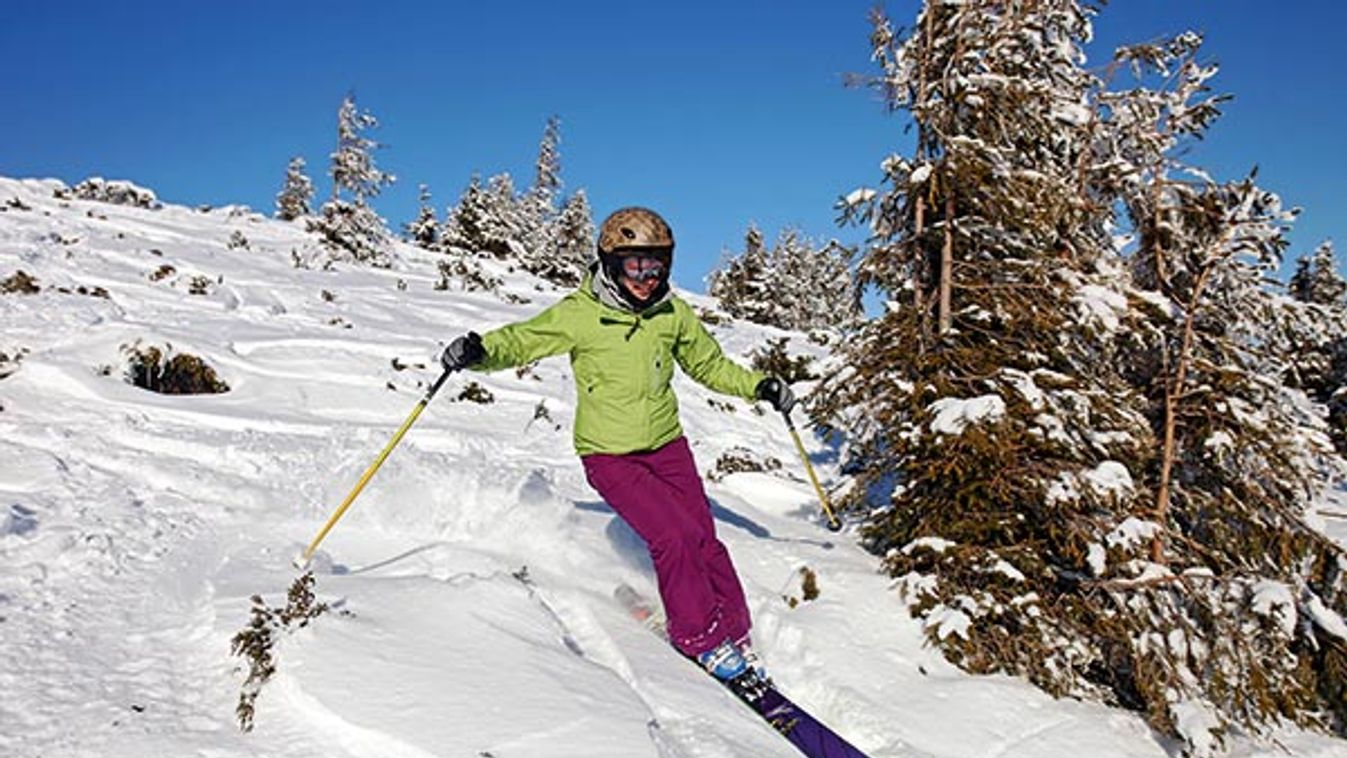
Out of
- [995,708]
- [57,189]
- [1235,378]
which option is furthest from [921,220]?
[57,189]

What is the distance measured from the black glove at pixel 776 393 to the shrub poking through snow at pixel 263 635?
3265mm

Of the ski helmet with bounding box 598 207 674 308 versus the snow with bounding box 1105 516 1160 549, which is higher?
the ski helmet with bounding box 598 207 674 308

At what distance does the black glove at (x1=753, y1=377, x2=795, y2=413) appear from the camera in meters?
5.78

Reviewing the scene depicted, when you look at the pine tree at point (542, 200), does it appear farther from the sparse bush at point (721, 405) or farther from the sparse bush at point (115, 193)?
the sparse bush at point (721, 405)

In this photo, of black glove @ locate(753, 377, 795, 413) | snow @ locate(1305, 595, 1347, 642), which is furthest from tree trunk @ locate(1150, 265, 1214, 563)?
black glove @ locate(753, 377, 795, 413)

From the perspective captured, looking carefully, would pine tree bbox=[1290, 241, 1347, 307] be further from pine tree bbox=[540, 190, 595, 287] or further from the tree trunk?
pine tree bbox=[540, 190, 595, 287]

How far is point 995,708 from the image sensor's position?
505cm

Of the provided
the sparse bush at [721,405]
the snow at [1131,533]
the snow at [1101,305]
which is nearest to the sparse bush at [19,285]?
the sparse bush at [721,405]

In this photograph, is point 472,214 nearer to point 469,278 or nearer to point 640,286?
point 469,278

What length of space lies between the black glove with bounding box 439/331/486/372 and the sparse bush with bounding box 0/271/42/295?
28.0 ft

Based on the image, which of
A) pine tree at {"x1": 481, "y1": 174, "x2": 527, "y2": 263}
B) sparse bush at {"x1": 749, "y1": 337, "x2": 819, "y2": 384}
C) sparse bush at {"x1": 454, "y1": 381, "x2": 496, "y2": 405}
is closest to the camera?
sparse bush at {"x1": 454, "y1": 381, "x2": 496, "y2": 405}

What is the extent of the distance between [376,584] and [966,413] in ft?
13.7

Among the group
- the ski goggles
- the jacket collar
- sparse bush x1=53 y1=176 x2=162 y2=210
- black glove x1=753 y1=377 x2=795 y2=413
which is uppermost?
sparse bush x1=53 y1=176 x2=162 y2=210

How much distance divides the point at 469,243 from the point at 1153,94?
3317 cm
